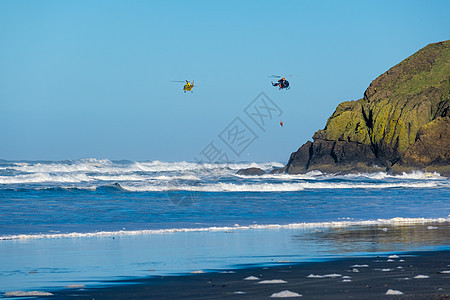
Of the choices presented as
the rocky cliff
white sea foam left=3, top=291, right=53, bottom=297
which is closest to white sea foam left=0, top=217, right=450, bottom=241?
white sea foam left=3, top=291, right=53, bottom=297

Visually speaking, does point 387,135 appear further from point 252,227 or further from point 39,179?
point 252,227

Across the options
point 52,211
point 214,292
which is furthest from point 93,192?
point 214,292

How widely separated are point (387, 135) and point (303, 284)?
70.9m

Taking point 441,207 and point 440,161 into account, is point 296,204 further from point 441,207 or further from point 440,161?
point 440,161

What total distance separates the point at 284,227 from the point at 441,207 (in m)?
9.78

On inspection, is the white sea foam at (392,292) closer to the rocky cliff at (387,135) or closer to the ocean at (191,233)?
the ocean at (191,233)

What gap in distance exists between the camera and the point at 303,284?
8766mm

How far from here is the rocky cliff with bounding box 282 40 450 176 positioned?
7119 cm

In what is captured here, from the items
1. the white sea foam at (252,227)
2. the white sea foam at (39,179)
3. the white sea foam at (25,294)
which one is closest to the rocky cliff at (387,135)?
the white sea foam at (39,179)

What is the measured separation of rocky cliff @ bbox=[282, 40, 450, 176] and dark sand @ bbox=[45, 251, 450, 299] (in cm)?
5943

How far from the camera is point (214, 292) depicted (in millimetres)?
8242

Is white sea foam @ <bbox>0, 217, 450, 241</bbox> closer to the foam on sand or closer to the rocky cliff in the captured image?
the foam on sand

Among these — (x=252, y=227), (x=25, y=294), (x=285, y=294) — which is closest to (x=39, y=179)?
(x=252, y=227)

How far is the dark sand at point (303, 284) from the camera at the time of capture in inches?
310
